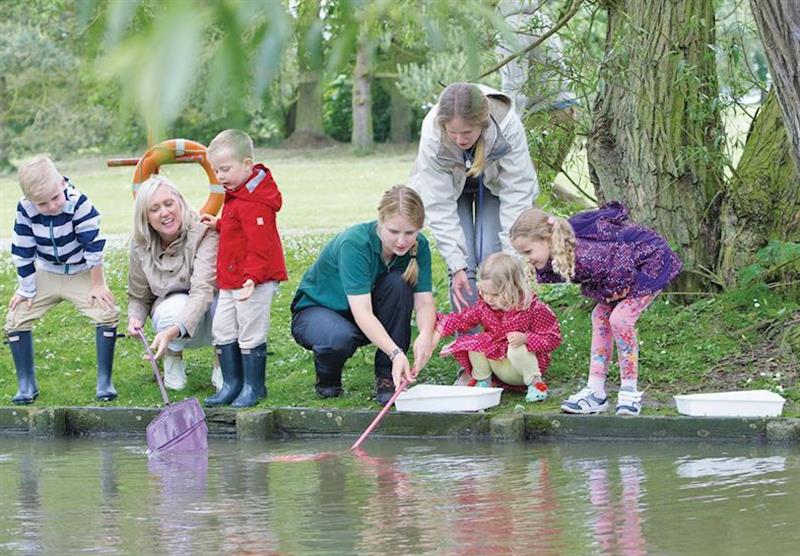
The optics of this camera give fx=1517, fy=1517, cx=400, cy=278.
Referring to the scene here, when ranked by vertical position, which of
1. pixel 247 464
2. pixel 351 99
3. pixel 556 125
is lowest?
pixel 247 464

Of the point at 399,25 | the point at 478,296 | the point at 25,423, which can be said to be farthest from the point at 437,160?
the point at 399,25

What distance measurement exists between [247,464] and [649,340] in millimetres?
2467

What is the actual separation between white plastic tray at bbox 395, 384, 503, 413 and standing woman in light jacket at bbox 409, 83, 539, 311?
536mm

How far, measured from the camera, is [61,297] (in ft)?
26.0

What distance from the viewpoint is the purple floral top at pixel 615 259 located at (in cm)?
674

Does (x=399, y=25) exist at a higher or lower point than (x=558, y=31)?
lower

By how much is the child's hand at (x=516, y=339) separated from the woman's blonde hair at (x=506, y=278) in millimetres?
141

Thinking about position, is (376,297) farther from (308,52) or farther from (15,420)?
(308,52)

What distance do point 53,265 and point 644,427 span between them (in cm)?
317

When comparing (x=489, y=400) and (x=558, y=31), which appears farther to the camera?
(x=558, y=31)

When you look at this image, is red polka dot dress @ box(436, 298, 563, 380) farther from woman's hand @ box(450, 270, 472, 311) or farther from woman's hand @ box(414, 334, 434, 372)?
woman's hand @ box(414, 334, 434, 372)

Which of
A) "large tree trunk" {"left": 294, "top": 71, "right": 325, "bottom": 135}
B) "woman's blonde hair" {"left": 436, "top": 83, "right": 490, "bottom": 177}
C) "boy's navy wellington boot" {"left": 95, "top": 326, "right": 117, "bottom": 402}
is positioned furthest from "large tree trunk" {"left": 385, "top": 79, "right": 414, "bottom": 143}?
"large tree trunk" {"left": 294, "top": 71, "right": 325, "bottom": 135}

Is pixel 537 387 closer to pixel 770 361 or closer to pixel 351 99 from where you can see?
pixel 770 361

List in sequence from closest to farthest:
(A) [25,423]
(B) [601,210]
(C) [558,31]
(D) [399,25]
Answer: (D) [399,25] < (B) [601,210] < (A) [25,423] < (C) [558,31]
